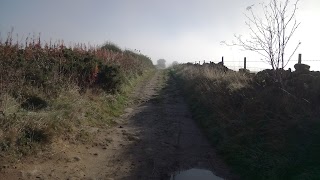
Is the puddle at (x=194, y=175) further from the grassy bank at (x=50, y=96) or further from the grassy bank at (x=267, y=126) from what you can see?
the grassy bank at (x=50, y=96)

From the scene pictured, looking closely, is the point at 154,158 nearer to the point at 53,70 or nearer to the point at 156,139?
the point at 156,139

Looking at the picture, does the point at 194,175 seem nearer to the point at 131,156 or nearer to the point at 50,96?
the point at 131,156

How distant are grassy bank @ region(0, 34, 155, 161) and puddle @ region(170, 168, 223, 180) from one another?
2.78m

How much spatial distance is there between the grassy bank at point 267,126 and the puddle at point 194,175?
0.59 meters

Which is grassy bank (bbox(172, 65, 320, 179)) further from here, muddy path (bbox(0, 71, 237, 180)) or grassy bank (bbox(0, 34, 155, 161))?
grassy bank (bbox(0, 34, 155, 161))

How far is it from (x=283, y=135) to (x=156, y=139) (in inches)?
132

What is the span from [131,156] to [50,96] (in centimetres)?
368

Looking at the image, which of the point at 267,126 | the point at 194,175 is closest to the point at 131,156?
the point at 194,175

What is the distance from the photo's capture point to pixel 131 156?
793 centimetres

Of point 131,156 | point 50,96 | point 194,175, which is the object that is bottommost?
point 194,175

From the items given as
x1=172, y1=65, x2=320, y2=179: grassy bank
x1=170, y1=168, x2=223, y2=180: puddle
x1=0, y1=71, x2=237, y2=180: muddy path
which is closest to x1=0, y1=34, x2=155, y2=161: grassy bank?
x1=0, y1=71, x2=237, y2=180: muddy path

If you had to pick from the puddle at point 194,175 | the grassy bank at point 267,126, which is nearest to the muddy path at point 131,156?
the puddle at point 194,175

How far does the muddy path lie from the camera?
21.7 ft

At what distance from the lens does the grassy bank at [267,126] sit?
6.67 meters
